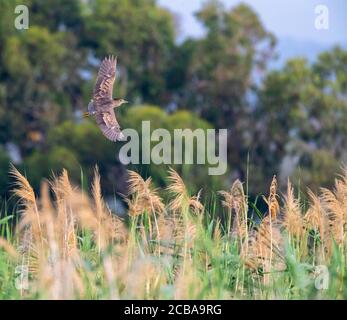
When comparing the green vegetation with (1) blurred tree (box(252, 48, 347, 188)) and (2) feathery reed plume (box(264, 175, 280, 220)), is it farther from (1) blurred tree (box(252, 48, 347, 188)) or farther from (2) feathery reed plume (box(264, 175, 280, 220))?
(2) feathery reed plume (box(264, 175, 280, 220))

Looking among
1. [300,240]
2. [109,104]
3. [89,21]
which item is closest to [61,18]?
[89,21]

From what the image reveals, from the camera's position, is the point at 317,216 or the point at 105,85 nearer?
the point at 317,216

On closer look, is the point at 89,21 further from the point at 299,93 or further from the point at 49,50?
the point at 299,93

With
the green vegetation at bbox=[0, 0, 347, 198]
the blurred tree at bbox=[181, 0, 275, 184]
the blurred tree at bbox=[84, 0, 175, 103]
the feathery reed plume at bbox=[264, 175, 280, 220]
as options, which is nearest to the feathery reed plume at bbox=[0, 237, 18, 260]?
the feathery reed plume at bbox=[264, 175, 280, 220]

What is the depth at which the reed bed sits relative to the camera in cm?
369

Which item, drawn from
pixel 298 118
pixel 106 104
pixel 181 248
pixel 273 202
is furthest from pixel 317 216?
pixel 298 118

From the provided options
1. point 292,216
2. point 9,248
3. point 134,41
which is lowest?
point 9,248

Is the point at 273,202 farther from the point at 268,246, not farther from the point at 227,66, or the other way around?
the point at 227,66

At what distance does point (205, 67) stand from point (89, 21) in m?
3.32

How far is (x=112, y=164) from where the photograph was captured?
2691cm

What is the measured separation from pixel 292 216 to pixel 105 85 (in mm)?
2771

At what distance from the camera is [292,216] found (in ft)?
13.5
